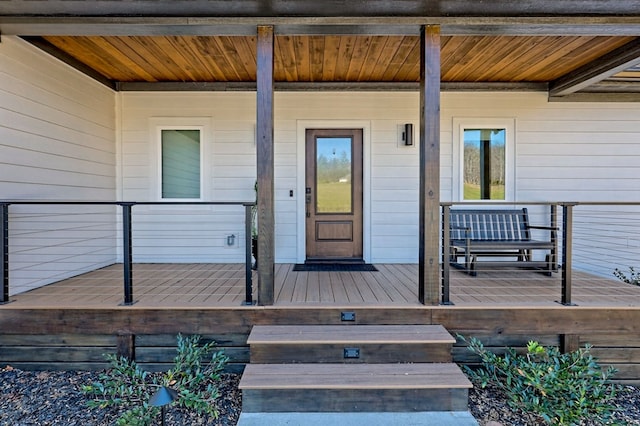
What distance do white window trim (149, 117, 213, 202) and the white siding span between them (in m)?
0.06

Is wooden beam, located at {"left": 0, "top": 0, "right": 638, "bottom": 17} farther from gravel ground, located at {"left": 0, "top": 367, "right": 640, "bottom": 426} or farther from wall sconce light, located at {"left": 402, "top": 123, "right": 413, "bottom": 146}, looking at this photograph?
gravel ground, located at {"left": 0, "top": 367, "right": 640, "bottom": 426}

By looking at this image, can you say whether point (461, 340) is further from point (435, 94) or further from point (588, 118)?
point (588, 118)

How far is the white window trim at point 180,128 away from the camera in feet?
16.3

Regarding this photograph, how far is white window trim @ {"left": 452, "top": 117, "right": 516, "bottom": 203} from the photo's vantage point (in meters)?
5.00

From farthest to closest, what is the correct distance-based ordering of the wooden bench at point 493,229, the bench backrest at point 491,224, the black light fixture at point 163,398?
the bench backrest at point 491,224 → the wooden bench at point 493,229 → the black light fixture at point 163,398

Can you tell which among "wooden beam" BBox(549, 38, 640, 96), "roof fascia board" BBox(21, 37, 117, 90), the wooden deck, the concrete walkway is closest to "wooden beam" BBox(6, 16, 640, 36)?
"roof fascia board" BBox(21, 37, 117, 90)

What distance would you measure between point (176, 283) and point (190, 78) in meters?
2.78

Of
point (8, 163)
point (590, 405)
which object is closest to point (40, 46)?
point (8, 163)

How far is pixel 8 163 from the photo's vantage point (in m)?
3.29

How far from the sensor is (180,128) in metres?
4.99

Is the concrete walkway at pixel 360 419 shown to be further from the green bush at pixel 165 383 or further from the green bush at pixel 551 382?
the green bush at pixel 551 382

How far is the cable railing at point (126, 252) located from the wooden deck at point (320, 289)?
0.07ft

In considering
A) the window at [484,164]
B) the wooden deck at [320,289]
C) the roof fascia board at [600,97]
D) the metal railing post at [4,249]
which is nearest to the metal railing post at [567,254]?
the wooden deck at [320,289]

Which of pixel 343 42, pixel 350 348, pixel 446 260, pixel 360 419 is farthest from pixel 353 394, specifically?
pixel 343 42
